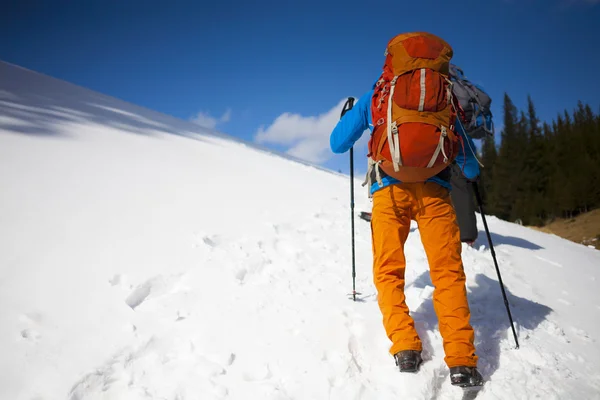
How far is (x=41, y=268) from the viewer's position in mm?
3199

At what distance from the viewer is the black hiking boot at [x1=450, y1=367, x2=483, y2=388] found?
2.24 m

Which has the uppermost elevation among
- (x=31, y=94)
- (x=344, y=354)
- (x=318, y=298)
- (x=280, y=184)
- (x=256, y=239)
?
(x=31, y=94)

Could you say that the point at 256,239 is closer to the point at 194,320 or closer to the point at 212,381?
the point at 194,320

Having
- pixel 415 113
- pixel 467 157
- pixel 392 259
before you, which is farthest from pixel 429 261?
pixel 415 113

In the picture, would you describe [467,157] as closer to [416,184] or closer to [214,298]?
[416,184]

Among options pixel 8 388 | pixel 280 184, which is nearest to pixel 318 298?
pixel 8 388

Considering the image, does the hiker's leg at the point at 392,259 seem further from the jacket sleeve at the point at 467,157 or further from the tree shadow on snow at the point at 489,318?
the jacket sleeve at the point at 467,157

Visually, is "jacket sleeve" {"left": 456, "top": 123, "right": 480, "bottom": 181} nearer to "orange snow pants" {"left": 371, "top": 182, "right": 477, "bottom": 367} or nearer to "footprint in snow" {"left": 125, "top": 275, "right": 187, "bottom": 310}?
"orange snow pants" {"left": 371, "top": 182, "right": 477, "bottom": 367}

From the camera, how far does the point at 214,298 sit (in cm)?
333

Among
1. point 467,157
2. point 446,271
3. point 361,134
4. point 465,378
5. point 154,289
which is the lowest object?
point 465,378

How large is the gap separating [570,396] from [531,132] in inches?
2952

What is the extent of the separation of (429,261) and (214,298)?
7.00 feet

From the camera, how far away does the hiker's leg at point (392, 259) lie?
253cm

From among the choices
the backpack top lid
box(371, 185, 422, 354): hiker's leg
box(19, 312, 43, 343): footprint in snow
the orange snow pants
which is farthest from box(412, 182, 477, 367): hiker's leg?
box(19, 312, 43, 343): footprint in snow
